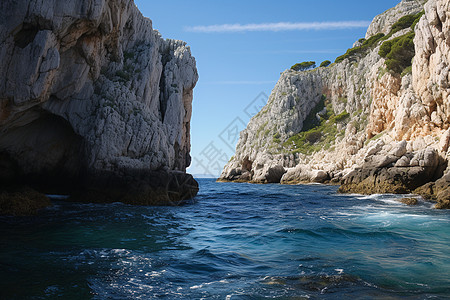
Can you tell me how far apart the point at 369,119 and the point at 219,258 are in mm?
54488

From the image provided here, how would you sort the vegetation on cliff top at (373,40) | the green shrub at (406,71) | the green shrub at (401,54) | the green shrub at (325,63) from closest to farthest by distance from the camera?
the green shrub at (406,71) < the green shrub at (401,54) < the vegetation on cliff top at (373,40) < the green shrub at (325,63)

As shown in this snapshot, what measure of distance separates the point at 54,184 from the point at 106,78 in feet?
26.9

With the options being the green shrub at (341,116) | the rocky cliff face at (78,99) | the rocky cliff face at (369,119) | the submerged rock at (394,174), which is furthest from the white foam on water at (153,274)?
the green shrub at (341,116)

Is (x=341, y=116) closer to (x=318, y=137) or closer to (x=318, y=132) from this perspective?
(x=318, y=132)

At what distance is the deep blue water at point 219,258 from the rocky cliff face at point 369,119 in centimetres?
1163

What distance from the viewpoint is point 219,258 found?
9117 mm

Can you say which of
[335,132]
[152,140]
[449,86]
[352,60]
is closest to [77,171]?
[152,140]

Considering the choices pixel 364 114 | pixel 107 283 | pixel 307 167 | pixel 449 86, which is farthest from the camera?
pixel 364 114

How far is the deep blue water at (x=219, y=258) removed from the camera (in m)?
6.42

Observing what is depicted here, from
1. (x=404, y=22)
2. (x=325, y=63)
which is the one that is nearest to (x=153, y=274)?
(x=404, y=22)

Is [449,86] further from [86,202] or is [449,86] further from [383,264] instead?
[86,202]

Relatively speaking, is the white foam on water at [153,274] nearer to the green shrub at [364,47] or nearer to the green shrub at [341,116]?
the green shrub at [341,116]

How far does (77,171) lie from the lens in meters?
21.2

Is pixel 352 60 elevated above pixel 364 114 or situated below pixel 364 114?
above
